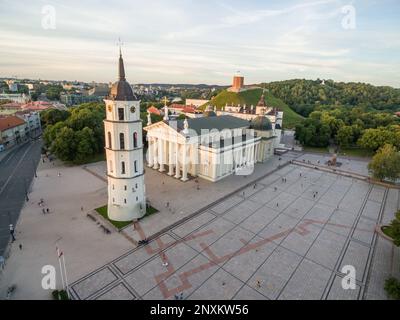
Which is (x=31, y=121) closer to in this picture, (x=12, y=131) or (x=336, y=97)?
(x=12, y=131)

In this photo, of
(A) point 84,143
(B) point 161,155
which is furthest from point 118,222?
(A) point 84,143

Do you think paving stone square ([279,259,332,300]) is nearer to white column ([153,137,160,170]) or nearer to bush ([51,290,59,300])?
bush ([51,290,59,300])

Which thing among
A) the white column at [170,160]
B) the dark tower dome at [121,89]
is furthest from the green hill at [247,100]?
the dark tower dome at [121,89]

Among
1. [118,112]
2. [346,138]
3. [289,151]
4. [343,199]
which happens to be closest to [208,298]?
[118,112]

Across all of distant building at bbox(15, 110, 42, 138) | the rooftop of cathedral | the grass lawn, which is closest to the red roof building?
distant building at bbox(15, 110, 42, 138)

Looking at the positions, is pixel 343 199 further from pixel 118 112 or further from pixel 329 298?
pixel 118 112

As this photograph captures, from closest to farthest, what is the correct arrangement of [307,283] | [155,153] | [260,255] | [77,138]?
1. [307,283]
2. [260,255]
3. [155,153]
4. [77,138]

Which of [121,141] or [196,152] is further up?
[121,141]
